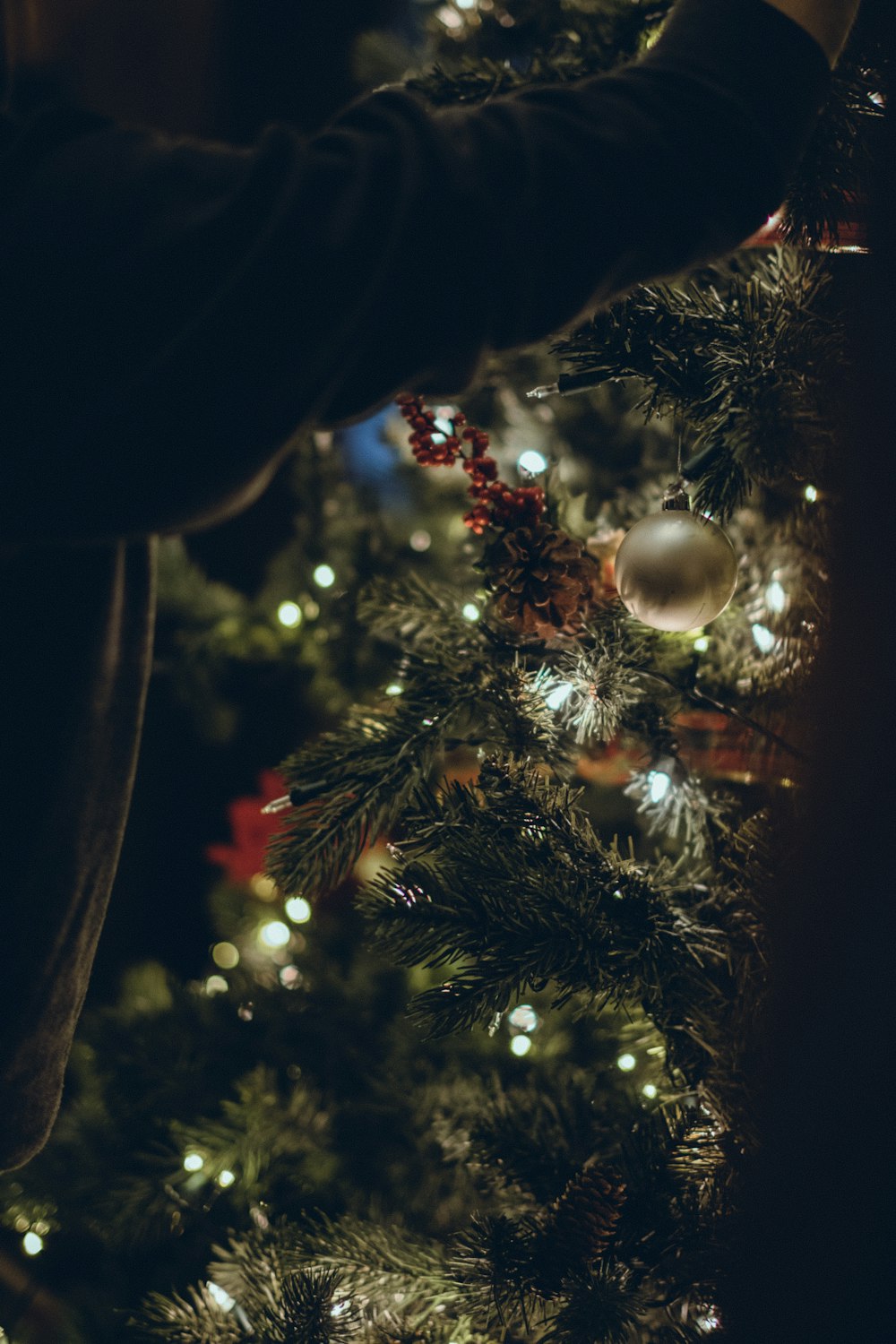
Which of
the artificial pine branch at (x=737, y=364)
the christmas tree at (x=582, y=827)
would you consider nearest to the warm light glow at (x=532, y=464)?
the christmas tree at (x=582, y=827)

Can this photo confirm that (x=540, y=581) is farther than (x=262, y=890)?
No

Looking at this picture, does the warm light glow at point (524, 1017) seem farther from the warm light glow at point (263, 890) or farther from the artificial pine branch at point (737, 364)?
the warm light glow at point (263, 890)

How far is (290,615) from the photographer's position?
3.26 feet

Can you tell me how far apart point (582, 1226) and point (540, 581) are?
348 mm

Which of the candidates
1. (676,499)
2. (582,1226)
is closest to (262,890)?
(582,1226)

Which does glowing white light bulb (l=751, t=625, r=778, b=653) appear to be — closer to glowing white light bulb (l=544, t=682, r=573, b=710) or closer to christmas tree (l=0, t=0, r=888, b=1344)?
christmas tree (l=0, t=0, r=888, b=1344)

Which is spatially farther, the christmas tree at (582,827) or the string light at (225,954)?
the string light at (225,954)

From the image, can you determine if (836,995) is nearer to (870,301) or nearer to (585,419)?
(870,301)

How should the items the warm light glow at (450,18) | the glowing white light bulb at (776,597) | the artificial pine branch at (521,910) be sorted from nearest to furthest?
the artificial pine branch at (521,910)
the glowing white light bulb at (776,597)
the warm light glow at (450,18)

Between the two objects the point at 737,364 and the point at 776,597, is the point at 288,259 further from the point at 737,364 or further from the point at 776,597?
the point at 776,597

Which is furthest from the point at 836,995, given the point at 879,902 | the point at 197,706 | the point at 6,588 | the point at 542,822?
the point at 197,706

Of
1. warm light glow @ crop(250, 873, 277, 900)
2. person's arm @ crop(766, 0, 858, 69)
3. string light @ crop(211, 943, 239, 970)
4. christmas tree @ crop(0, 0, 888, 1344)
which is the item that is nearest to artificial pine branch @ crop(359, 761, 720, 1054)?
christmas tree @ crop(0, 0, 888, 1344)

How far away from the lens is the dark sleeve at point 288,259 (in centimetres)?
26

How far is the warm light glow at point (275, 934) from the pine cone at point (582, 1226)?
60cm
